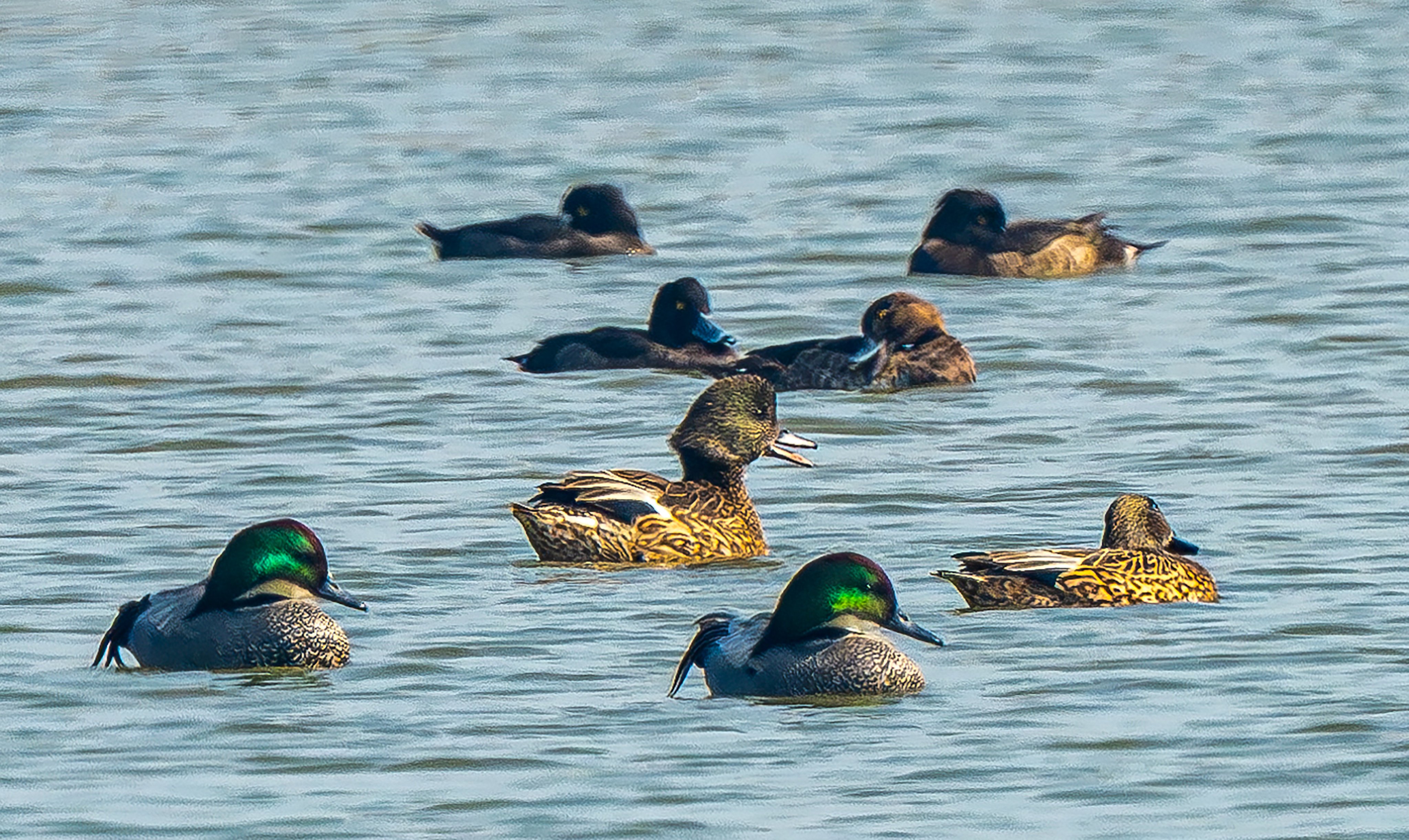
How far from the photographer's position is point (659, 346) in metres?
18.0

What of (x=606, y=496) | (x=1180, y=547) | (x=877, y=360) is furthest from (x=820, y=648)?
(x=877, y=360)

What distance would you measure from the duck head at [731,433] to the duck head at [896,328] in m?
3.78

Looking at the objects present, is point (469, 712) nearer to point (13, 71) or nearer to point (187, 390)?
point (187, 390)

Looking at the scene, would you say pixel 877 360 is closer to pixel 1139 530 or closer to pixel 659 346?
pixel 659 346

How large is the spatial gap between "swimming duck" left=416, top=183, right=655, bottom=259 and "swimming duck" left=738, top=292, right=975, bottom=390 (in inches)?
169

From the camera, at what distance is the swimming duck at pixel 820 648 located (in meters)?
10.7

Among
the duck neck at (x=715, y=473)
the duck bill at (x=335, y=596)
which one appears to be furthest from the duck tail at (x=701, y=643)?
the duck neck at (x=715, y=473)

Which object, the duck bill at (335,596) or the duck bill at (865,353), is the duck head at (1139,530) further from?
the duck bill at (865,353)

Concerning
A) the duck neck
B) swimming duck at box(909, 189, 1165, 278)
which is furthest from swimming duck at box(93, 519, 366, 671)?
swimming duck at box(909, 189, 1165, 278)

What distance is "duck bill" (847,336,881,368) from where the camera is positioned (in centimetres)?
1742

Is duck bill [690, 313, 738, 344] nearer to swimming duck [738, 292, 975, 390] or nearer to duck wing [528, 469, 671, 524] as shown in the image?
swimming duck [738, 292, 975, 390]

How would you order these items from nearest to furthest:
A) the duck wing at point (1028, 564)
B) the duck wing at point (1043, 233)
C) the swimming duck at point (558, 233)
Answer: the duck wing at point (1028, 564)
the duck wing at point (1043, 233)
the swimming duck at point (558, 233)

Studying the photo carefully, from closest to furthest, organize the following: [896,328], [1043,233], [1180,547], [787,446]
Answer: [1180,547] → [787,446] → [896,328] → [1043,233]

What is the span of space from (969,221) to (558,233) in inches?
100
